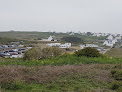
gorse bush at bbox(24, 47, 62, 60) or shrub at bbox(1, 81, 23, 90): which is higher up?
shrub at bbox(1, 81, 23, 90)

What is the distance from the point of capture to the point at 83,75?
7.30 meters

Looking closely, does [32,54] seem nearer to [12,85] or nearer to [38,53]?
[38,53]

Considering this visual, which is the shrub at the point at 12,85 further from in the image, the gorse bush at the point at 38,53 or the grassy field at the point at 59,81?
the gorse bush at the point at 38,53

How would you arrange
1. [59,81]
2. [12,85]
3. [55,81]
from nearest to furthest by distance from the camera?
[12,85] < [59,81] < [55,81]

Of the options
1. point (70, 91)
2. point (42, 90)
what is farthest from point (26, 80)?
point (70, 91)

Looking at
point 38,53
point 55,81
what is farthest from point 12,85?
point 38,53

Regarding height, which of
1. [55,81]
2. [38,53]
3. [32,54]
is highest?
[55,81]

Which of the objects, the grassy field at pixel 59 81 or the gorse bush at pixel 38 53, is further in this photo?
the gorse bush at pixel 38 53

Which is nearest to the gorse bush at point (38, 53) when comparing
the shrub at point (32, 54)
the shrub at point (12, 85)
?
the shrub at point (32, 54)

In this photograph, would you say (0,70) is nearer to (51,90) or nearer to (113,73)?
(51,90)

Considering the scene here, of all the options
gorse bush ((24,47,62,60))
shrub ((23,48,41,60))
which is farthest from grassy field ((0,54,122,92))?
shrub ((23,48,41,60))

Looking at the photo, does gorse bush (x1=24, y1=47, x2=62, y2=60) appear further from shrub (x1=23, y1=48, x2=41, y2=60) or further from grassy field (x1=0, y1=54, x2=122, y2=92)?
grassy field (x1=0, y1=54, x2=122, y2=92)

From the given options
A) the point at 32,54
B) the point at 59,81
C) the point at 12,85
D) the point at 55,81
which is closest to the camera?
the point at 12,85

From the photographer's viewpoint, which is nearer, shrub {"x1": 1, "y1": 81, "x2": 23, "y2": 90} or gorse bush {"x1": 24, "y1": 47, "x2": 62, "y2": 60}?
shrub {"x1": 1, "y1": 81, "x2": 23, "y2": 90}
